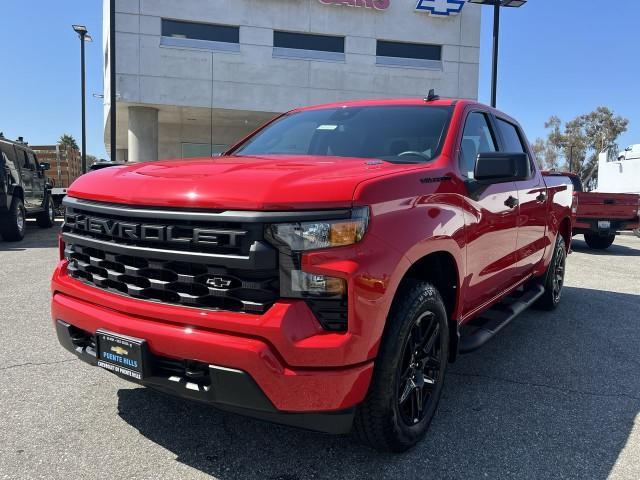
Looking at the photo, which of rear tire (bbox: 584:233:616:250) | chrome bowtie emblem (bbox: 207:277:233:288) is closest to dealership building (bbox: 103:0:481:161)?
rear tire (bbox: 584:233:616:250)

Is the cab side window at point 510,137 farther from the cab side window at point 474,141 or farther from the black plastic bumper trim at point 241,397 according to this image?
the black plastic bumper trim at point 241,397

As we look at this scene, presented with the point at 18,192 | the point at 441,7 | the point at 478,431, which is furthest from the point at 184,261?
the point at 441,7

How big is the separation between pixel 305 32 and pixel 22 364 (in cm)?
1854

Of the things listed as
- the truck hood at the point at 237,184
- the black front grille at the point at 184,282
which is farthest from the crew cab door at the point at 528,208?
the black front grille at the point at 184,282

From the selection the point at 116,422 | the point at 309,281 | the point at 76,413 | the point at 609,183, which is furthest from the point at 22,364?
the point at 609,183

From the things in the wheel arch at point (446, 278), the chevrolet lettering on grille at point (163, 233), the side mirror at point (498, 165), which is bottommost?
the wheel arch at point (446, 278)

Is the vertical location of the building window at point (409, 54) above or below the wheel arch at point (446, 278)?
above

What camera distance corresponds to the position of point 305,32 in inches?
789

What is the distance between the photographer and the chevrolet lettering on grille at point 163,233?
2121mm

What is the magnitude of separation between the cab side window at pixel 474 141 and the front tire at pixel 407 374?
971 mm

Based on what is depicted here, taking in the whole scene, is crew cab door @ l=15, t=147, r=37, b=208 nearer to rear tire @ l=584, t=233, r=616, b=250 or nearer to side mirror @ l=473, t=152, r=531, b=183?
side mirror @ l=473, t=152, r=531, b=183

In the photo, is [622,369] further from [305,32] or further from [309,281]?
[305,32]

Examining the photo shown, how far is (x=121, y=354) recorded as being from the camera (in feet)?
7.63

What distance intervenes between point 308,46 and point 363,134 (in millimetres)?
18069
